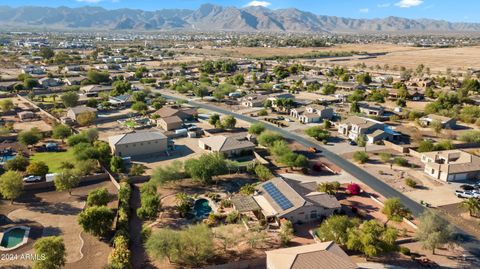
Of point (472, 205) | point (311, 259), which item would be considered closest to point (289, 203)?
point (311, 259)

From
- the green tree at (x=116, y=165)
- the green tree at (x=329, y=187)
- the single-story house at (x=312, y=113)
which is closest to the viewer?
the green tree at (x=329, y=187)

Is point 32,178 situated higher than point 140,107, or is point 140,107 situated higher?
point 140,107

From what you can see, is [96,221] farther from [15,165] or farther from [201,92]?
[201,92]

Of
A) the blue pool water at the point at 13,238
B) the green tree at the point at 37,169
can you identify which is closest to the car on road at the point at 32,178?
the green tree at the point at 37,169

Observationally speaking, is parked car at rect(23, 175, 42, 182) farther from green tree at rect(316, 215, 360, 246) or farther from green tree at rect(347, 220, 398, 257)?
green tree at rect(347, 220, 398, 257)

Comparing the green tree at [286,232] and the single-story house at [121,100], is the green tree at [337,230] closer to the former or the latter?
the green tree at [286,232]

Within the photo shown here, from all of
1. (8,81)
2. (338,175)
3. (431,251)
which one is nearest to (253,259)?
(431,251)

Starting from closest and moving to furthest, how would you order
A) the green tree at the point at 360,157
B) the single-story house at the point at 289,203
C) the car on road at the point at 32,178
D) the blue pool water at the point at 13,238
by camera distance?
the blue pool water at the point at 13,238 < the single-story house at the point at 289,203 < the car on road at the point at 32,178 < the green tree at the point at 360,157
